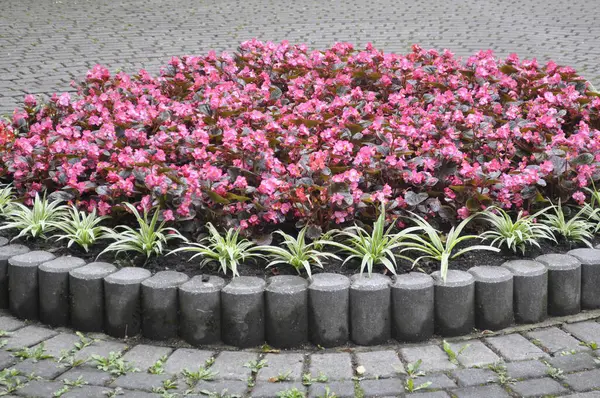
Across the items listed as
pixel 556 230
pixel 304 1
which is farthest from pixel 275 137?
pixel 304 1

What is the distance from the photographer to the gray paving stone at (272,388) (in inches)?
103

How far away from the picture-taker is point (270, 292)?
9.64 feet

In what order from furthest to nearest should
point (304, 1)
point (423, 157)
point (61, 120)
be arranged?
point (304, 1) < point (61, 120) < point (423, 157)

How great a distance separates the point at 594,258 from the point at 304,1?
32.2 feet

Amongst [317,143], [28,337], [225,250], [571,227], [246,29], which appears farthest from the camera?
[246,29]

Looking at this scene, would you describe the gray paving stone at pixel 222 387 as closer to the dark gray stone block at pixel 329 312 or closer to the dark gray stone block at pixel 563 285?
the dark gray stone block at pixel 329 312

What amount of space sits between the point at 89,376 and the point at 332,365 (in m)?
0.88

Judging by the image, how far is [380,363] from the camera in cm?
283

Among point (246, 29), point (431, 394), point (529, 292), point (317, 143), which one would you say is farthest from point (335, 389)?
point (246, 29)

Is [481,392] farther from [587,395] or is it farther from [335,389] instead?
[335,389]

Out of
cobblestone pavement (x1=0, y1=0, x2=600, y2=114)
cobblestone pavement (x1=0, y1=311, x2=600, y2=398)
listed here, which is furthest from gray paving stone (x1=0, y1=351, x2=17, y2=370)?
cobblestone pavement (x1=0, y1=0, x2=600, y2=114)

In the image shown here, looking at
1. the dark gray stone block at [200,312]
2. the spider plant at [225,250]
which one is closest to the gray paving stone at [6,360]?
the dark gray stone block at [200,312]

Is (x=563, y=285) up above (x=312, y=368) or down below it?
above

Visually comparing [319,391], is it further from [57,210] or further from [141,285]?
[57,210]
